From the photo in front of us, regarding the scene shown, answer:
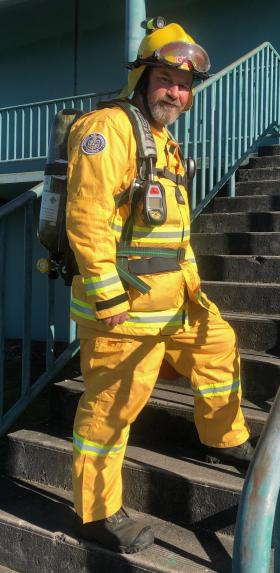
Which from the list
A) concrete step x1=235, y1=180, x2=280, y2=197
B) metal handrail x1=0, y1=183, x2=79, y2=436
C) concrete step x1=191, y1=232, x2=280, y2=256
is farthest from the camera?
concrete step x1=235, y1=180, x2=280, y2=197

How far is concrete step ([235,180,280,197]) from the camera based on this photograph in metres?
4.81

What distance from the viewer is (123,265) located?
2.27 m

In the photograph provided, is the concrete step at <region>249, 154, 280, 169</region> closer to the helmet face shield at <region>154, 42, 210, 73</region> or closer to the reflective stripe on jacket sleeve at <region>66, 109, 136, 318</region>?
the helmet face shield at <region>154, 42, 210, 73</region>

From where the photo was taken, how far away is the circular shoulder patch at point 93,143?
2106 millimetres

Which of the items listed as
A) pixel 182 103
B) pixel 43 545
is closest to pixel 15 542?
pixel 43 545

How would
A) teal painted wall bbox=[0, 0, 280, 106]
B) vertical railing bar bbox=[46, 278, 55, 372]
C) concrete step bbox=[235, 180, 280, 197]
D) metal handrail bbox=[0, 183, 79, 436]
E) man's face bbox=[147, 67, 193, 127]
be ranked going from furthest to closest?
teal painted wall bbox=[0, 0, 280, 106] < concrete step bbox=[235, 180, 280, 197] < vertical railing bar bbox=[46, 278, 55, 372] < metal handrail bbox=[0, 183, 79, 436] < man's face bbox=[147, 67, 193, 127]

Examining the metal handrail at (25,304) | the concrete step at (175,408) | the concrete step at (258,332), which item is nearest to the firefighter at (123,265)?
the concrete step at (175,408)

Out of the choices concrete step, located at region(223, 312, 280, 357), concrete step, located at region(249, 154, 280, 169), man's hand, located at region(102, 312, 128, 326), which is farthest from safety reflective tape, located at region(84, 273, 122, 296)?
concrete step, located at region(249, 154, 280, 169)

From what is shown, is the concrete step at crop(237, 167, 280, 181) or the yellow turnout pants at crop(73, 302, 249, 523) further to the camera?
the concrete step at crop(237, 167, 280, 181)

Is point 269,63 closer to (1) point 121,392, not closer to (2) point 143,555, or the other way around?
(1) point 121,392

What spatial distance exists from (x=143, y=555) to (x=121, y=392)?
608 millimetres

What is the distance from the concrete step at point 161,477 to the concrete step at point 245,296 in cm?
113

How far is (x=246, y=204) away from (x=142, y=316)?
265 centimetres

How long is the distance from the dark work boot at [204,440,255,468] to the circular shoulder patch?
142cm
